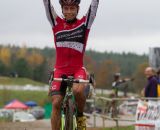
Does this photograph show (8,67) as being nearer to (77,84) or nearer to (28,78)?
(28,78)

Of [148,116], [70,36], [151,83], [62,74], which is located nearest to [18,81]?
[151,83]

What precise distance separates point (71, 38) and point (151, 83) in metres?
6.64

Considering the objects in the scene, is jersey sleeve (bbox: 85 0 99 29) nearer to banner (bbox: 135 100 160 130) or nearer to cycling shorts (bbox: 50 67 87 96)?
cycling shorts (bbox: 50 67 87 96)

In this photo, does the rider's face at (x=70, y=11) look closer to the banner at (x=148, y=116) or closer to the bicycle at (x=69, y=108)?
the bicycle at (x=69, y=108)

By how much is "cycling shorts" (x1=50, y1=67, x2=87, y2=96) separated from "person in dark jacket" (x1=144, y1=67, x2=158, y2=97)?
257 inches

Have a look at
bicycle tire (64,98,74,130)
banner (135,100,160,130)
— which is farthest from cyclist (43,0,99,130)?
banner (135,100,160,130)

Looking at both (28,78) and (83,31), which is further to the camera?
(28,78)

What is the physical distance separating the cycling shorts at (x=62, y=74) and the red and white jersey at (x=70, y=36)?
0.27 feet

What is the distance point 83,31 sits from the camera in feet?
32.0

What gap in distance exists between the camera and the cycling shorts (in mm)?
9422

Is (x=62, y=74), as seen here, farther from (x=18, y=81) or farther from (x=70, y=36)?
(x=18, y=81)

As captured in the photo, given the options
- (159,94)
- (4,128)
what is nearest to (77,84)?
(4,128)

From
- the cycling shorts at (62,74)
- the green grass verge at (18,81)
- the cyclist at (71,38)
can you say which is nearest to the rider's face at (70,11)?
the cyclist at (71,38)

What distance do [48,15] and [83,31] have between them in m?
0.64
